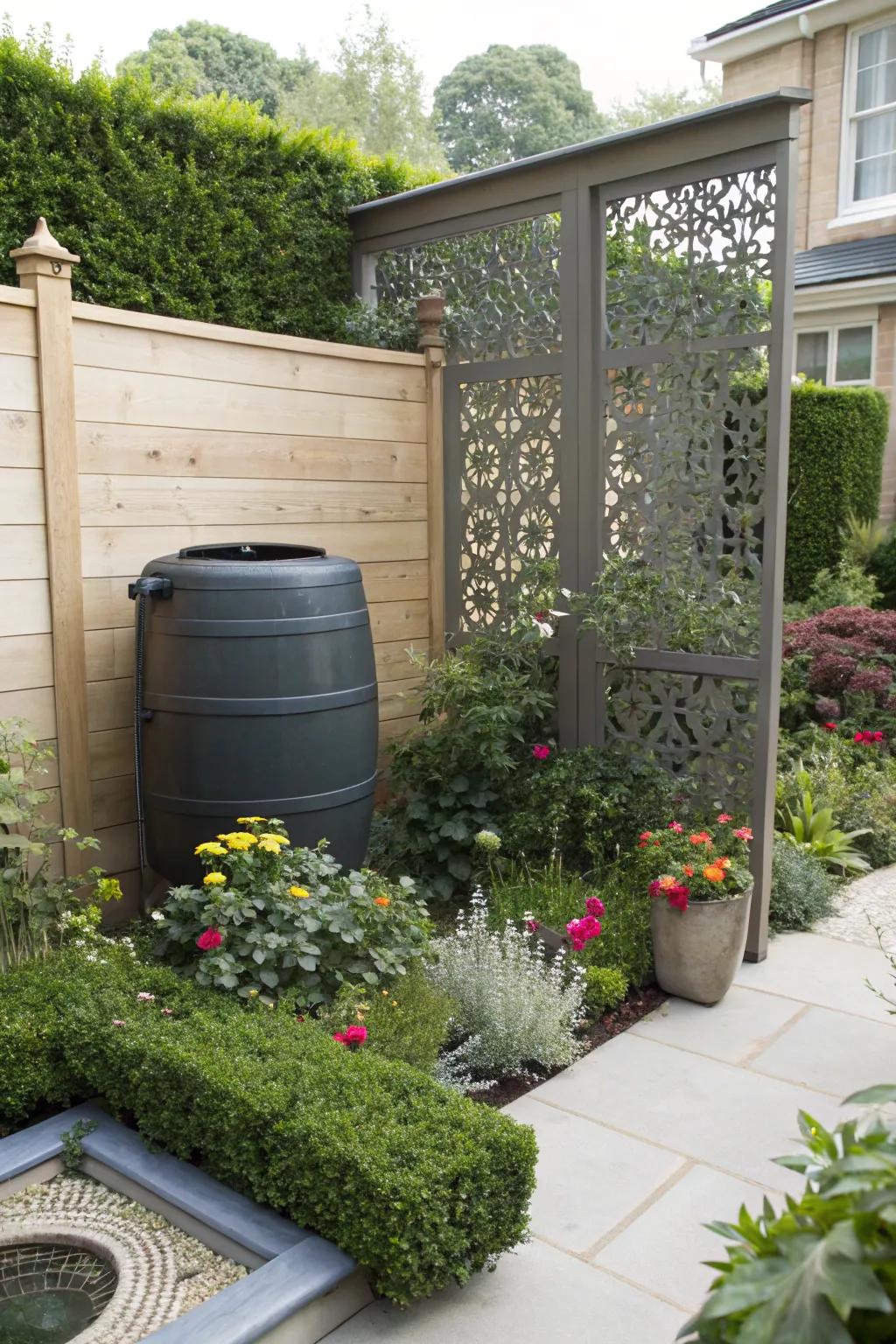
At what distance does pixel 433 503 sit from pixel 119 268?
1.47 meters

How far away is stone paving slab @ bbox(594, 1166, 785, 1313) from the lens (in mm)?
2133

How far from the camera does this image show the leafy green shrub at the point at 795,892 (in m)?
4.08

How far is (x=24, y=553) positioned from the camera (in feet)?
10.8

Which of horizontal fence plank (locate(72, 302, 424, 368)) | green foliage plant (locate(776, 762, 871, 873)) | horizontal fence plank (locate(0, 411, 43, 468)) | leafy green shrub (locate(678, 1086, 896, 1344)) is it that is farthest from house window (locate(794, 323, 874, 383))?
leafy green shrub (locate(678, 1086, 896, 1344))

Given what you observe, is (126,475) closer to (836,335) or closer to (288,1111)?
Result: (288,1111)

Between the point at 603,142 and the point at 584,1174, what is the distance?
3.21 meters

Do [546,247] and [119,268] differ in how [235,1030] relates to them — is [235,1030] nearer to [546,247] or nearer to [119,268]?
[119,268]

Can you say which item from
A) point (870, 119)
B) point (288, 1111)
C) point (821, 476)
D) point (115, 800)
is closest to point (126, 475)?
point (115, 800)

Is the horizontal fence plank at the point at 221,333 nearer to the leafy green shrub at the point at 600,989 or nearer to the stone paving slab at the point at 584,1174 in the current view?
the leafy green shrub at the point at 600,989

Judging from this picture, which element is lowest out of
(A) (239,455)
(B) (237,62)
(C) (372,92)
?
(A) (239,455)

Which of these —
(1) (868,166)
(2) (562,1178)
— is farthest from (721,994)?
(1) (868,166)

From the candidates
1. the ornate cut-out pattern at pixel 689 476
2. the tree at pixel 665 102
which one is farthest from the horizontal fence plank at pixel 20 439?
the tree at pixel 665 102

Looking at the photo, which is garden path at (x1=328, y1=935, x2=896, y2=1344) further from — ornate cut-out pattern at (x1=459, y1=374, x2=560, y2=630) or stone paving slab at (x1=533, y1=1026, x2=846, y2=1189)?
ornate cut-out pattern at (x1=459, y1=374, x2=560, y2=630)

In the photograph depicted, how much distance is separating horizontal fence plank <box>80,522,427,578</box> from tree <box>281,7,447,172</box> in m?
25.1
